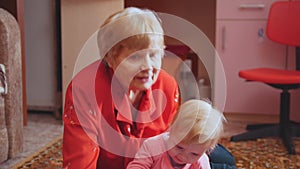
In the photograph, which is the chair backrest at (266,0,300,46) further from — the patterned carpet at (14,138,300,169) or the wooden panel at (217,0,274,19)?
the patterned carpet at (14,138,300,169)

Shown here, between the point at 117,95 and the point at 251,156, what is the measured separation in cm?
112

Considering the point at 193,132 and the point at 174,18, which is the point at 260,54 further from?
the point at 193,132

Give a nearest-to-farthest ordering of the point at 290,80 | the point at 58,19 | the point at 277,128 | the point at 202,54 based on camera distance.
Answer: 1. the point at 290,80
2. the point at 277,128
3. the point at 58,19
4. the point at 202,54

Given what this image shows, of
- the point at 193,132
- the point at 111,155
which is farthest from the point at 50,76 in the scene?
the point at 193,132

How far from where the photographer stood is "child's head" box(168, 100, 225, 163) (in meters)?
0.97

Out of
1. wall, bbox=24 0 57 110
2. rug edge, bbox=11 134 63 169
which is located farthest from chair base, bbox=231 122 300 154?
wall, bbox=24 0 57 110

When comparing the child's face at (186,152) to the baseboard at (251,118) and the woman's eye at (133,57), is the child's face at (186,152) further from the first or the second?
the baseboard at (251,118)

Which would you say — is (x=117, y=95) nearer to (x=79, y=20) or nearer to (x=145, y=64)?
(x=145, y=64)

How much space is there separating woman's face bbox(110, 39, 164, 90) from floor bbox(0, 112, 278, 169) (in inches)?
39.5

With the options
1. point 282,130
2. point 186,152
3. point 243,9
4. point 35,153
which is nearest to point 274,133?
point 282,130

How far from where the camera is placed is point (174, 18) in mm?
3201

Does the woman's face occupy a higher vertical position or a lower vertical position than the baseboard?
higher

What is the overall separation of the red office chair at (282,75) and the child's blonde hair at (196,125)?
122 centimetres

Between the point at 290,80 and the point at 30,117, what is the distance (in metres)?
1.52
